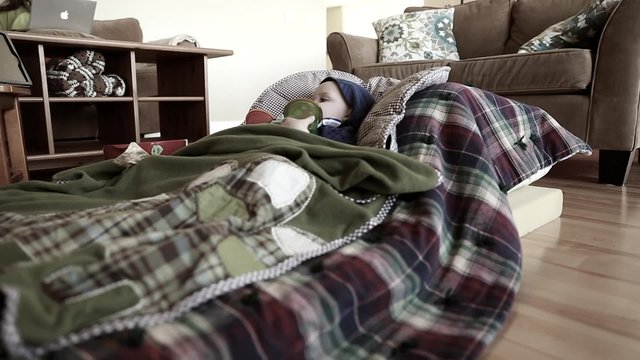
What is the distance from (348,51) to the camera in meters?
2.62

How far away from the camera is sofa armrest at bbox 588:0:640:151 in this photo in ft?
5.51

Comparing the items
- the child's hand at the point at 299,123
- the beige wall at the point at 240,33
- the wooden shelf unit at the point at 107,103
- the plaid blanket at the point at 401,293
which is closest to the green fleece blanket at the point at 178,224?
the plaid blanket at the point at 401,293

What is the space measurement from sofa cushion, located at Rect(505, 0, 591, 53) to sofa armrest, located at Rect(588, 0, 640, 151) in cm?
72

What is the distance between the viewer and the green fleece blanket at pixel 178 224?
17.9 inches

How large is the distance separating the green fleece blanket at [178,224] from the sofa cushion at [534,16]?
211 cm

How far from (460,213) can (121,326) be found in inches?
23.1

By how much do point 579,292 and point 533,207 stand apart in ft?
1.16

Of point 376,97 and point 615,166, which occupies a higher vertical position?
point 376,97

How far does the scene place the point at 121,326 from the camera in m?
0.45

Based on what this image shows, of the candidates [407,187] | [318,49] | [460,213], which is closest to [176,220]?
[407,187]

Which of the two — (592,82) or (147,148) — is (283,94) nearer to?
(147,148)

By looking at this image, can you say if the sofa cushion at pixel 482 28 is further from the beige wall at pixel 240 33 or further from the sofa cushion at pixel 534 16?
the beige wall at pixel 240 33

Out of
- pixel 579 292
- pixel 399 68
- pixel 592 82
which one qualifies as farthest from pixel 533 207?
pixel 399 68

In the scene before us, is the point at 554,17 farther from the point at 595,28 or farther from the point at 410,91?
the point at 410,91
